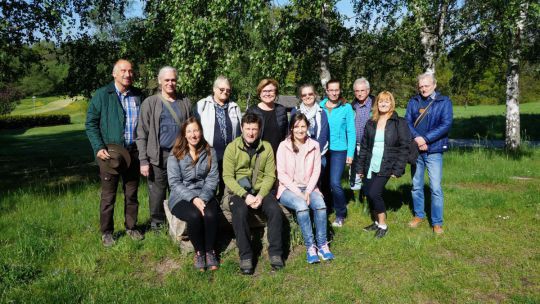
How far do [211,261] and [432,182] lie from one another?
3.02m

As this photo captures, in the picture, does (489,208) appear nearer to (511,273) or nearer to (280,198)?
A: (511,273)

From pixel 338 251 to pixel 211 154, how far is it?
1.96m

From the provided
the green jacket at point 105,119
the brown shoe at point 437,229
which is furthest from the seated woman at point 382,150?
the green jacket at point 105,119

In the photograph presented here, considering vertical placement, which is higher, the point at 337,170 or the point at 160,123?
the point at 160,123

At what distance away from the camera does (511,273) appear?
3.98 meters

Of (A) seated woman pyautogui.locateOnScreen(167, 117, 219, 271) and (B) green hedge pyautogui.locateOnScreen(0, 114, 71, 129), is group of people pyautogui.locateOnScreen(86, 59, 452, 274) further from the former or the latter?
(B) green hedge pyautogui.locateOnScreen(0, 114, 71, 129)

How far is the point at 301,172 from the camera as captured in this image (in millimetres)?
4824

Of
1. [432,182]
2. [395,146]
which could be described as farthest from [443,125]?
[432,182]

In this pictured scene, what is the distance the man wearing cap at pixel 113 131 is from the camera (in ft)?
15.2

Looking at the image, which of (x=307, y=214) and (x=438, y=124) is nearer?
(x=307, y=214)

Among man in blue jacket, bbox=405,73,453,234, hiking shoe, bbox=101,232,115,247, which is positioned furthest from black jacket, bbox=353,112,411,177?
hiking shoe, bbox=101,232,115,247

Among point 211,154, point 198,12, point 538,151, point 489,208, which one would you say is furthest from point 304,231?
point 538,151

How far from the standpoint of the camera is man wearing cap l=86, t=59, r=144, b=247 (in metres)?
4.64

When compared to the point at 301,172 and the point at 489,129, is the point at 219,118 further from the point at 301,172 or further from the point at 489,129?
the point at 489,129
